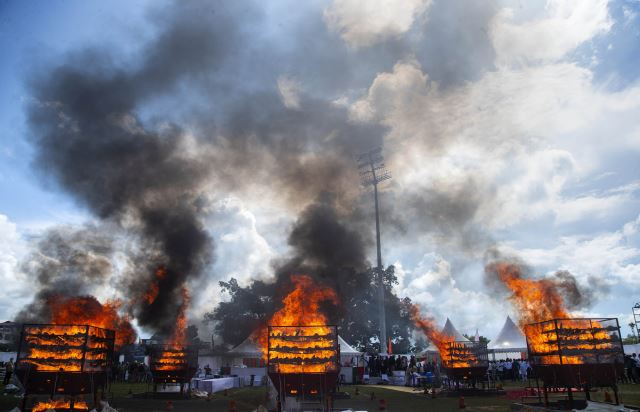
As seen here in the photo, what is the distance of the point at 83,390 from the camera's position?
17.1m

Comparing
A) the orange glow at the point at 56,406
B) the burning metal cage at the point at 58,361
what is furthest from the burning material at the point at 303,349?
the orange glow at the point at 56,406

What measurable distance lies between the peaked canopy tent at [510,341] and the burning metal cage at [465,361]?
48.9ft

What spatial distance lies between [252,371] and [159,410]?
1800 centimetres

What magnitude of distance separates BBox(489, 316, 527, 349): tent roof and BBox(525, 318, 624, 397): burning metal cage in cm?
2602

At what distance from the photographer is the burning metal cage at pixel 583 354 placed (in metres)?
16.6

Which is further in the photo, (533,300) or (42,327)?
(533,300)

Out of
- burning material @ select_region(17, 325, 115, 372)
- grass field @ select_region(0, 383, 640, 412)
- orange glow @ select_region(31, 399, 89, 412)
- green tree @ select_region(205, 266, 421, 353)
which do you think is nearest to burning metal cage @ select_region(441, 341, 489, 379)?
grass field @ select_region(0, 383, 640, 412)

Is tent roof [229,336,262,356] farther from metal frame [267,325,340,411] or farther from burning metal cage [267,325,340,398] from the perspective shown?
metal frame [267,325,340,411]

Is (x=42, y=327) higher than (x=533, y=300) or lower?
lower

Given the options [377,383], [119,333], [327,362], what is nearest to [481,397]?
[327,362]

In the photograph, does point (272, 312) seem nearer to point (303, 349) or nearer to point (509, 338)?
point (509, 338)

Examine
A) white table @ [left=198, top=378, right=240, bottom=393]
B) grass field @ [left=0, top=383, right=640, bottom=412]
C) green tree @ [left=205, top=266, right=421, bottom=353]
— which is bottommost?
grass field @ [left=0, top=383, right=640, bottom=412]

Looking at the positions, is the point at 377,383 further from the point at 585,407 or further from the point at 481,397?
the point at 585,407

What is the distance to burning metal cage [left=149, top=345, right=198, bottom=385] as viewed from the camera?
981 inches
